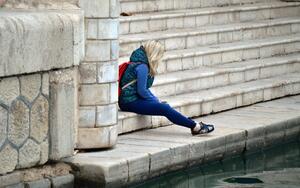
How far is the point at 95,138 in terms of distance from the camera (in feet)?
38.6

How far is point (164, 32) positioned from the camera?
51.4 ft

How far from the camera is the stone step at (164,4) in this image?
51.9 ft

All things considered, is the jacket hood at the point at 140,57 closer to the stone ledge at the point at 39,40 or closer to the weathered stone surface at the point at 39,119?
the stone ledge at the point at 39,40

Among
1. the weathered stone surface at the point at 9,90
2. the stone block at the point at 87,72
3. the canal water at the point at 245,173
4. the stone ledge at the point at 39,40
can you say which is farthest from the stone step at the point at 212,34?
the weathered stone surface at the point at 9,90

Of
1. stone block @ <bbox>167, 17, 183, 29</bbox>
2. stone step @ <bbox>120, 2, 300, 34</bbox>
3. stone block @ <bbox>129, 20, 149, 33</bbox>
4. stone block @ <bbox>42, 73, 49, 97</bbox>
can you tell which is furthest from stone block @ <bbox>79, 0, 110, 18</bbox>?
stone block @ <bbox>167, 17, 183, 29</bbox>

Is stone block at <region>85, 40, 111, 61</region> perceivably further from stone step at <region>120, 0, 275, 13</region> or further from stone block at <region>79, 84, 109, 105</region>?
stone step at <region>120, 0, 275, 13</region>

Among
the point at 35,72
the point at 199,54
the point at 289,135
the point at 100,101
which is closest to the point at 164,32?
the point at 199,54

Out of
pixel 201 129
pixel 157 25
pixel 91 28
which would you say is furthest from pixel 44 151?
pixel 157 25

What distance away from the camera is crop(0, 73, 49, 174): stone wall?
10.4m

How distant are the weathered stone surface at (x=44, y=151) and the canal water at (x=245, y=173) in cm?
94

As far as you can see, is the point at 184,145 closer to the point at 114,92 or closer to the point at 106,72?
the point at 114,92

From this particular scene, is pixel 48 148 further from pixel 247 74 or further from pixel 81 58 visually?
pixel 247 74

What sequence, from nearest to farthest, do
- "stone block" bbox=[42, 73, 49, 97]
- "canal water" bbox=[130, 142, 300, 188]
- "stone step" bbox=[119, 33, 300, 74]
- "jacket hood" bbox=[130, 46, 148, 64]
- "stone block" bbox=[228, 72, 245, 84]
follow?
"stone block" bbox=[42, 73, 49, 97] → "canal water" bbox=[130, 142, 300, 188] → "jacket hood" bbox=[130, 46, 148, 64] → "stone step" bbox=[119, 33, 300, 74] → "stone block" bbox=[228, 72, 245, 84]

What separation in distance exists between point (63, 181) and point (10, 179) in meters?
0.67
